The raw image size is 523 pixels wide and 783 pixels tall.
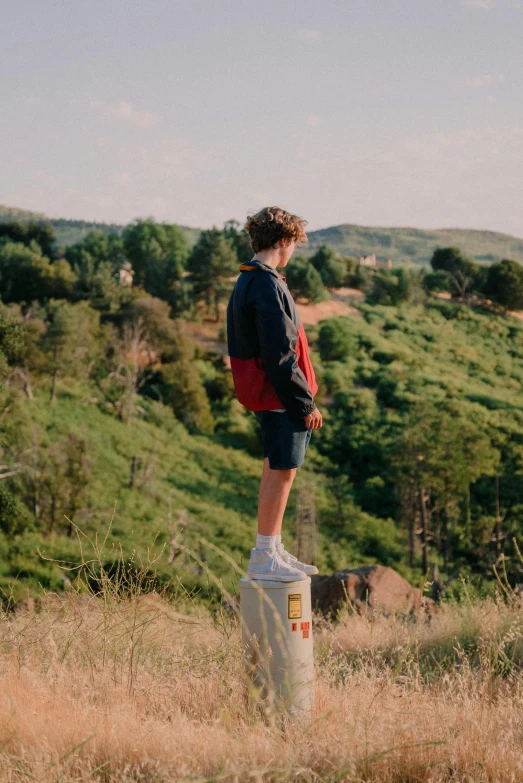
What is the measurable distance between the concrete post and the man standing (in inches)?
3.6

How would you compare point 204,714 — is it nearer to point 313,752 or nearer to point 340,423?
point 313,752

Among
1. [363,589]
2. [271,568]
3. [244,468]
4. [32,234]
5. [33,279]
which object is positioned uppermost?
[32,234]

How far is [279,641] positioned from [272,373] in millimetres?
1163

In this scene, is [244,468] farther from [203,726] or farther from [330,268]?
[203,726]

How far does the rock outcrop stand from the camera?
9.04 m

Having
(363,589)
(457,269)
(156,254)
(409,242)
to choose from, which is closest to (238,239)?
(156,254)

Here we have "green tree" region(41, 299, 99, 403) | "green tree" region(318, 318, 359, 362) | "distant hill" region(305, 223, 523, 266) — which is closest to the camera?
"green tree" region(41, 299, 99, 403)

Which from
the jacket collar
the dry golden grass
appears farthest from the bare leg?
the jacket collar

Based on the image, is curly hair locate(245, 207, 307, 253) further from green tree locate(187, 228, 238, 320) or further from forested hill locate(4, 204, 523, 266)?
forested hill locate(4, 204, 523, 266)

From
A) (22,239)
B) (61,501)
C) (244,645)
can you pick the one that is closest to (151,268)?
(22,239)

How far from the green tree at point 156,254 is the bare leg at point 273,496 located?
46.5 metres

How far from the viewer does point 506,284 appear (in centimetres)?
6369

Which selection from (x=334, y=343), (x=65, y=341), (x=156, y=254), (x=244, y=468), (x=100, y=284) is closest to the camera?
(x=65, y=341)

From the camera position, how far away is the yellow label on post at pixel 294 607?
3436 mm
